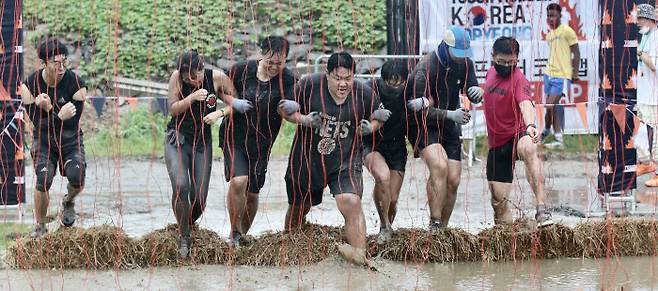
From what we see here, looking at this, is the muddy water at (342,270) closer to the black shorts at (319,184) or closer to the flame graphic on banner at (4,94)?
the black shorts at (319,184)

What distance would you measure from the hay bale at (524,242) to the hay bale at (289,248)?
1.18 m

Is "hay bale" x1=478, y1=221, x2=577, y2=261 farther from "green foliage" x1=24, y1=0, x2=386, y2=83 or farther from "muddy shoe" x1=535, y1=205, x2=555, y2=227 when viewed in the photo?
"green foliage" x1=24, y1=0, x2=386, y2=83

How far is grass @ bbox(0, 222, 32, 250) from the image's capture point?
9.40 metres

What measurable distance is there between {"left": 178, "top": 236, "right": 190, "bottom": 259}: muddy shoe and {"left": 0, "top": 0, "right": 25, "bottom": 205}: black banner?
2237mm

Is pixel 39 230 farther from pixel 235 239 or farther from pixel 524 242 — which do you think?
pixel 524 242

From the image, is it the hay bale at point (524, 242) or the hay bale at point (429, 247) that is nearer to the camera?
the hay bale at point (429, 247)

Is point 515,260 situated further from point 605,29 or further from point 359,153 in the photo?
point 605,29

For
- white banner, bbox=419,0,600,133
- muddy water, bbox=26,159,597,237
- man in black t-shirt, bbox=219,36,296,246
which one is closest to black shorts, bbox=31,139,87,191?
muddy water, bbox=26,159,597,237

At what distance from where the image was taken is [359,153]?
8.62 m

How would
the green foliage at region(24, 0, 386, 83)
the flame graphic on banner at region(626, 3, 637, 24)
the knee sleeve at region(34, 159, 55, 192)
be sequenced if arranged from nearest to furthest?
the knee sleeve at region(34, 159, 55, 192) → the flame graphic on banner at region(626, 3, 637, 24) → the green foliage at region(24, 0, 386, 83)

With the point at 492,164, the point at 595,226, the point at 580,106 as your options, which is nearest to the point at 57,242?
the point at 492,164

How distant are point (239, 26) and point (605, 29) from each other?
8858 millimetres

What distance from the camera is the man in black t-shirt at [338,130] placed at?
838 centimetres

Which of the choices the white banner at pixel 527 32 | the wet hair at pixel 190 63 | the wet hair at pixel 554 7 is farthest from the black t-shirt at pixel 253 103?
the wet hair at pixel 554 7
